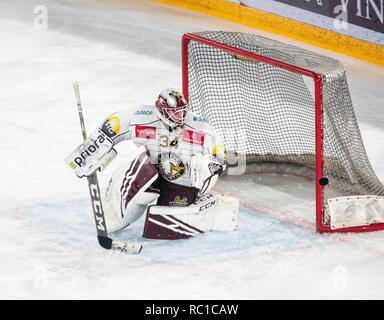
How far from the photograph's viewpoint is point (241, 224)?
5016mm

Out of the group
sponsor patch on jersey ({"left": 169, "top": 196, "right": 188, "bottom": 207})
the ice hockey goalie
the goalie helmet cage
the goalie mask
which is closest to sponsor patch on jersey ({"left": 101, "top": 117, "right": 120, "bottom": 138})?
the ice hockey goalie

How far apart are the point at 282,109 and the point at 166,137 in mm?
1533

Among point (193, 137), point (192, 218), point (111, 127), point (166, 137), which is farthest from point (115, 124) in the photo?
point (192, 218)

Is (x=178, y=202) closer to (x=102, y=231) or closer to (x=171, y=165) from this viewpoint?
(x=171, y=165)

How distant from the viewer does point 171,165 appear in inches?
187

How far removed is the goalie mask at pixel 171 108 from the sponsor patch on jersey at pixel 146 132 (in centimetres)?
11

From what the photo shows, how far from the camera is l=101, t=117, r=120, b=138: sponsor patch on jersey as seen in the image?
15.4 ft

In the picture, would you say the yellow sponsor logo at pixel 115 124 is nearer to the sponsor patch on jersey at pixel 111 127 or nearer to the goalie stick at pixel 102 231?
the sponsor patch on jersey at pixel 111 127

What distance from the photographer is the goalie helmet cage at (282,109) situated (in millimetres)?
4859

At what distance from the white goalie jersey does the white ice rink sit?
0.44 m

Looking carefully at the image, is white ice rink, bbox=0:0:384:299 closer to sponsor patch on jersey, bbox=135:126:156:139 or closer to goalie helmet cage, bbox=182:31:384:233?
goalie helmet cage, bbox=182:31:384:233

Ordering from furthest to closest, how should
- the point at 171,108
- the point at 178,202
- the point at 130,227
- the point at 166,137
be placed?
the point at 130,227 < the point at 178,202 < the point at 166,137 < the point at 171,108
